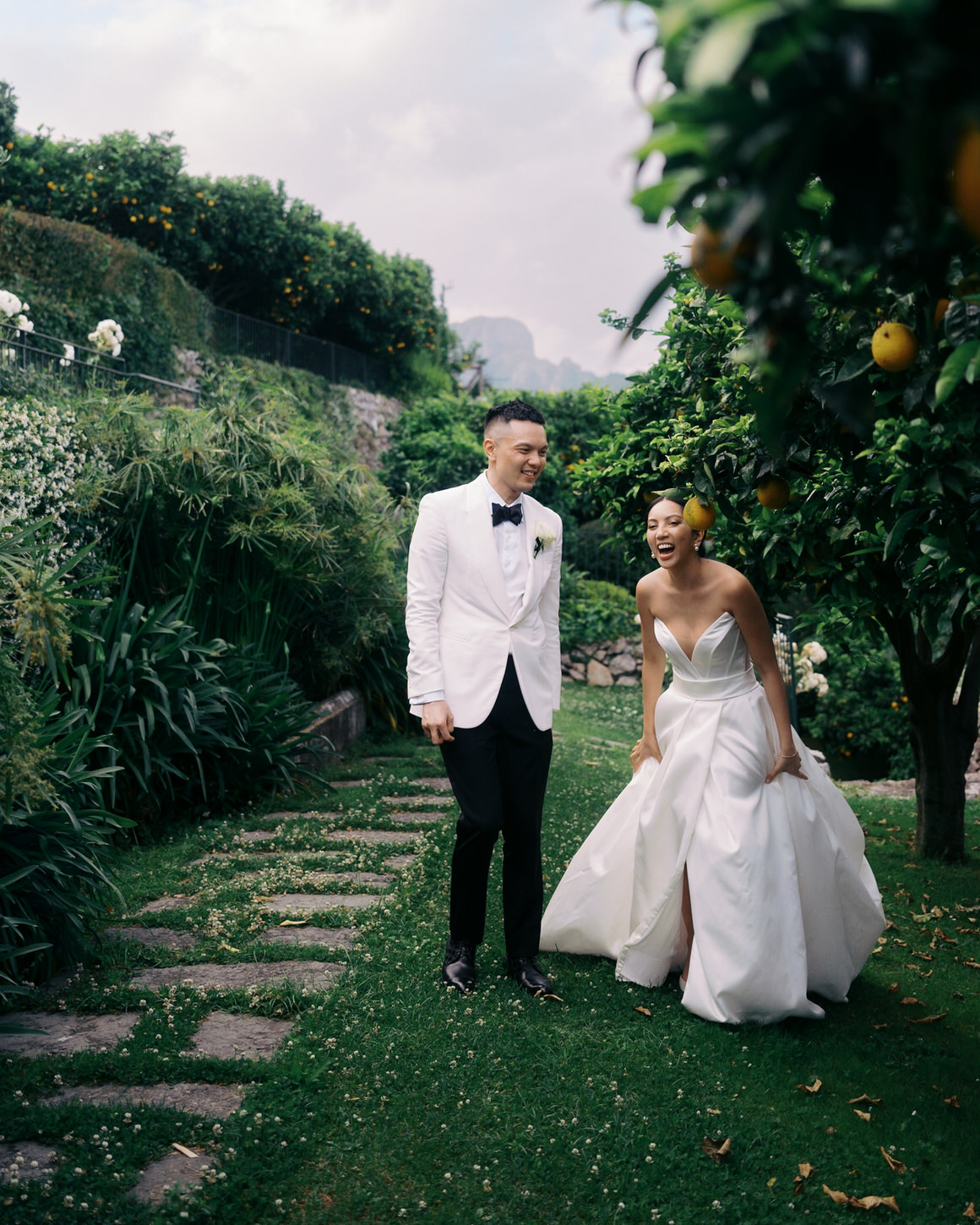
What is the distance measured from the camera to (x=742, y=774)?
11.5 ft

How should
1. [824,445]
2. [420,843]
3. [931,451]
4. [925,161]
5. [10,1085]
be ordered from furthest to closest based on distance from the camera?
[420,843], [10,1085], [824,445], [931,451], [925,161]

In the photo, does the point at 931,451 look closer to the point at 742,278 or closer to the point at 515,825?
the point at 742,278

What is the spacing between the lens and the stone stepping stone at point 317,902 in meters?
4.28

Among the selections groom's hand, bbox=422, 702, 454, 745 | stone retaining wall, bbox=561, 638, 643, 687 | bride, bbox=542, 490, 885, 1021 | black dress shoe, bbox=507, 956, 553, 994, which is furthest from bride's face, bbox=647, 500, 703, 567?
stone retaining wall, bbox=561, 638, 643, 687

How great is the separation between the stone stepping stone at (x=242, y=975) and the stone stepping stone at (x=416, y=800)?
100 inches

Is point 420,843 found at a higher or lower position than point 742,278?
lower

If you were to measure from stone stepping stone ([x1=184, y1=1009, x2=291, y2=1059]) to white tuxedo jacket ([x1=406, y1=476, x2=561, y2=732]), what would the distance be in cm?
114

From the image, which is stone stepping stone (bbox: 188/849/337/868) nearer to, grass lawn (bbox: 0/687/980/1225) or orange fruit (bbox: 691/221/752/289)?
grass lawn (bbox: 0/687/980/1225)

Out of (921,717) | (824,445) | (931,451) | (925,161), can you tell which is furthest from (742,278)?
(921,717)

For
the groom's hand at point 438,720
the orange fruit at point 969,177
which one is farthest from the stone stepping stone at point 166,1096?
the orange fruit at point 969,177

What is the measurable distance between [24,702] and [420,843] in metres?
2.65

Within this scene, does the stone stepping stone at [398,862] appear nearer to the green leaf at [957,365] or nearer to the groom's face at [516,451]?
the groom's face at [516,451]

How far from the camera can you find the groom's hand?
339cm

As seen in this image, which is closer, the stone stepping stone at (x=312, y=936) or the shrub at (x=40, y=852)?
the shrub at (x=40, y=852)
